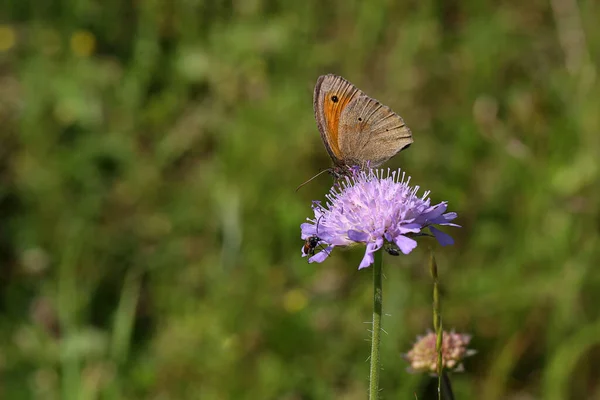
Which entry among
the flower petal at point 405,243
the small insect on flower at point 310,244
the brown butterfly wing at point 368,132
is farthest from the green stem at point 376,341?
the brown butterfly wing at point 368,132

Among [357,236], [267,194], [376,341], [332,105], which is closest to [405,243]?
[357,236]

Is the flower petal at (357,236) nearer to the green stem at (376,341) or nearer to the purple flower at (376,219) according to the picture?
the purple flower at (376,219)

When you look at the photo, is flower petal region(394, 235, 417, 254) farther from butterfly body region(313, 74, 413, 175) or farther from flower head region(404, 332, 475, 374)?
butterfly body region(313, 74, 413, 175)

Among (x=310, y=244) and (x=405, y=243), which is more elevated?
(x=310, y=244)

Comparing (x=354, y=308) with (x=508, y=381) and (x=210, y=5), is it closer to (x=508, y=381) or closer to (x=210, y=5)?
(x=508, y=381)

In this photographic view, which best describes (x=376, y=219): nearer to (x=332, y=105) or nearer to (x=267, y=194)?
(x=332, y=105)
